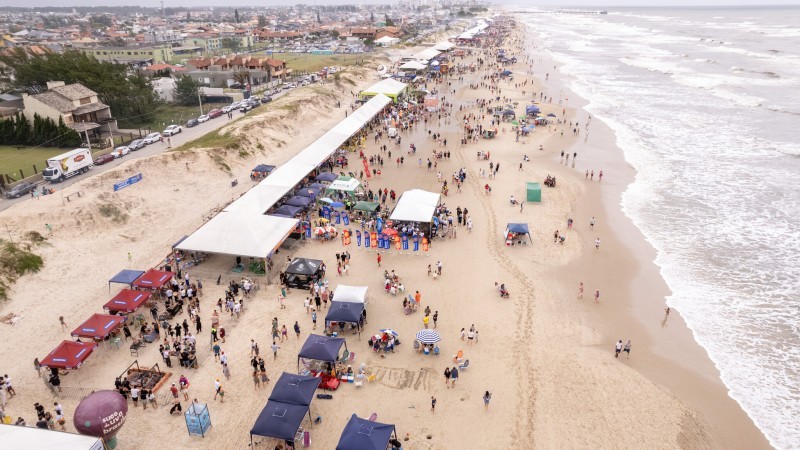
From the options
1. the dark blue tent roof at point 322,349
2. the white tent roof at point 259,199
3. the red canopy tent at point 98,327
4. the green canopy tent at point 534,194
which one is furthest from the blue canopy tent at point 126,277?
the green canopy tent at point 534,194

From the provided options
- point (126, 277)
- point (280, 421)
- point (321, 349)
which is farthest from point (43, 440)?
point (126, 277)

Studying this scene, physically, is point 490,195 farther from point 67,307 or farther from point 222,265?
point 67,307

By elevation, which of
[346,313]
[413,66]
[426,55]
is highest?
[426,55]

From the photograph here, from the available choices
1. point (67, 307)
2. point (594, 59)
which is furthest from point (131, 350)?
point (594, 59)

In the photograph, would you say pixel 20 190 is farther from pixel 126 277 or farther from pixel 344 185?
pixel 344 185

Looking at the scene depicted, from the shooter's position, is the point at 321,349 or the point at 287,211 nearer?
the point at 321,349

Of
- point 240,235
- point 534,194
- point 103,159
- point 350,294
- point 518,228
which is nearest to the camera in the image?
point 350,294
